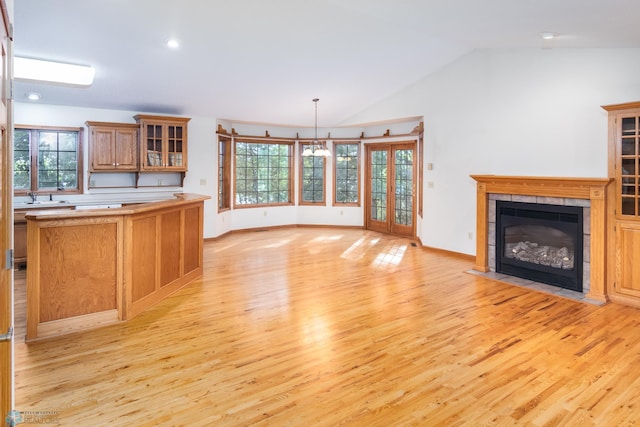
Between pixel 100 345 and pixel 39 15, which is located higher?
pixel 39 15

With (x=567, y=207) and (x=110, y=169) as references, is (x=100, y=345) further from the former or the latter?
(x=567, y=207)

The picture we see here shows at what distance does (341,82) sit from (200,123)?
9.36ft

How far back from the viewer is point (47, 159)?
6.48m

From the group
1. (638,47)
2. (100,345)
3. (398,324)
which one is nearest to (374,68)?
(638,47)

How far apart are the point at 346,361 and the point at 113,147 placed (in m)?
5.52

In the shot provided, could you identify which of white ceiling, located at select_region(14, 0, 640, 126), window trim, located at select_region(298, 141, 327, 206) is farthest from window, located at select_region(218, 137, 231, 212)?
window trim, located at select_region(298, 141, 327, 206)

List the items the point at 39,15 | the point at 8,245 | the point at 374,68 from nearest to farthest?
the point at 8,245 < the point at 39,15 < the point at 374,68

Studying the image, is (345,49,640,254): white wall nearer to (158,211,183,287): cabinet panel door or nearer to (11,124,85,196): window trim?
(158,211,183,287): cabinet panel door

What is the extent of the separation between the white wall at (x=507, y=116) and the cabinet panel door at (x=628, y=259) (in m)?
0.74

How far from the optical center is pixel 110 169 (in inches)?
258

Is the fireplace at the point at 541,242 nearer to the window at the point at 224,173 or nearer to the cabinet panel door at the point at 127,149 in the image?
the window at the point at 224,173

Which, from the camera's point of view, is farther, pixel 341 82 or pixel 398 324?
pixel 341 82

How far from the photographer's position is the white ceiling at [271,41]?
388 cm

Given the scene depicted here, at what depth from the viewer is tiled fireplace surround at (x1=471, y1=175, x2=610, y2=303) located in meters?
4.55
